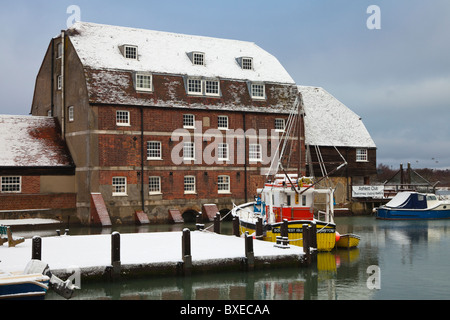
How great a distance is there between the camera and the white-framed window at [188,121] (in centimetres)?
4956

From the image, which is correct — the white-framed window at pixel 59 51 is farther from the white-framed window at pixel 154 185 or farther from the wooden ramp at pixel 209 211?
the wooden ramp at pixel 209 211

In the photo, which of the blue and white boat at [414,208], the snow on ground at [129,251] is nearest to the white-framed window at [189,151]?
the blue and white boat at [414,208]

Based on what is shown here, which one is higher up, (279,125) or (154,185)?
(279,125)

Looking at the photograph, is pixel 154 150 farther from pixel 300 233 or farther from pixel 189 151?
pixel 300 233

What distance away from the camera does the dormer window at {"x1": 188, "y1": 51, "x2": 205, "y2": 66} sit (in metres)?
52.2

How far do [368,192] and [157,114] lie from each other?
76.3 ft

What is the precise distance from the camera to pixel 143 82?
159 feet

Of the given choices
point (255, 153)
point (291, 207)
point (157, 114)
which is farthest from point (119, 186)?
point (291, 207)

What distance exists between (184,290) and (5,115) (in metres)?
33.1

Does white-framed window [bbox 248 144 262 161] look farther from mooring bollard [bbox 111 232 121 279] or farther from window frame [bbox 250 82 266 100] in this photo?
mooring bollard [bbox 111 232 121 279]

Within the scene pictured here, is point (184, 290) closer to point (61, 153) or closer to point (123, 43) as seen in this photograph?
point (61, 153)

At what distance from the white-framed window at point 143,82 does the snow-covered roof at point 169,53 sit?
0.60 meters
